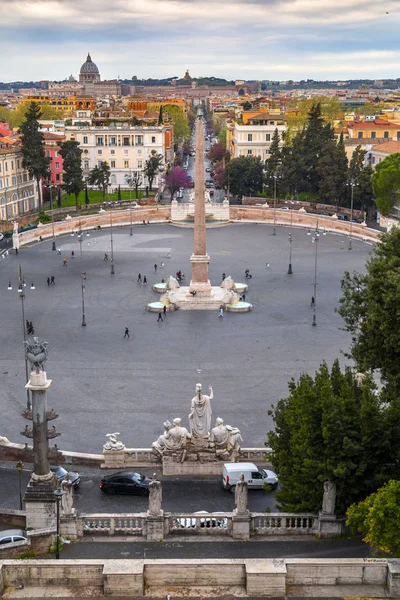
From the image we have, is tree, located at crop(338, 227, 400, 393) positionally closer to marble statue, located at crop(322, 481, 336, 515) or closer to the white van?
the white van

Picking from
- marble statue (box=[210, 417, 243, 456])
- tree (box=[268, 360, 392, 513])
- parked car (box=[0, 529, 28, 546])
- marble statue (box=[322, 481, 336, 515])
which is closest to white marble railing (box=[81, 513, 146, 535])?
parked car (box=[0, 529, 28, 546])

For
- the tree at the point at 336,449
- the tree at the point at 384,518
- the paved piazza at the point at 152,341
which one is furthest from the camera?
the paved piazza at the point at 152,341

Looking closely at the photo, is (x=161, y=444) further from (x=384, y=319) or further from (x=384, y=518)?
(x=384, y=518)

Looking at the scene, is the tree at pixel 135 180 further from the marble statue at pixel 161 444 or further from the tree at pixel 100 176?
the marble statue at pixel 161 444

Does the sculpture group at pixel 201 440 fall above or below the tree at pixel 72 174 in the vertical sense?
below

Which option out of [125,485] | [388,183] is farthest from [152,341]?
[388,183]

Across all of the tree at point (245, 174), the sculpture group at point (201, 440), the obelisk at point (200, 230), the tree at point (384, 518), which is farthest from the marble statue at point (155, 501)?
the tree at point (245, 174)

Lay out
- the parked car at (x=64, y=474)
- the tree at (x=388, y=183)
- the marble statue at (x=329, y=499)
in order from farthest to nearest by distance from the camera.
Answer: the tree at (x=388, y=183) → the parked car at (x=64, y=474) → the marble statue at (x=329, y=499)
